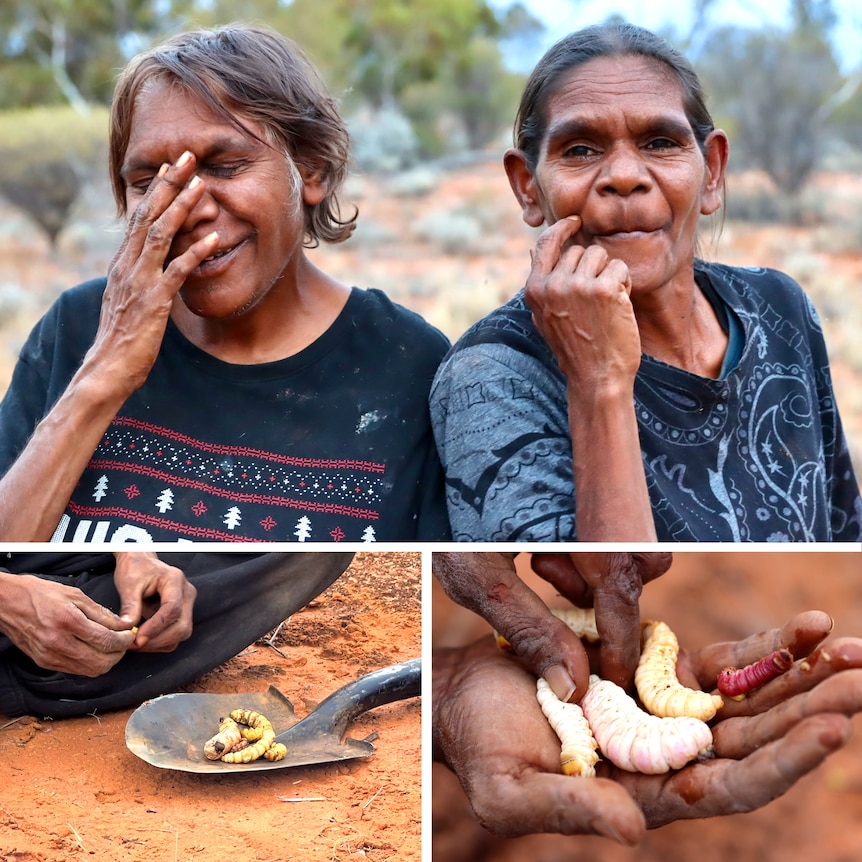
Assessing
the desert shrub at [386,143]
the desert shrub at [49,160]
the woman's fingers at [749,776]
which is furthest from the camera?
the desert shrub at [386,143]

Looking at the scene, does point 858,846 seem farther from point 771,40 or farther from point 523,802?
point 771,40

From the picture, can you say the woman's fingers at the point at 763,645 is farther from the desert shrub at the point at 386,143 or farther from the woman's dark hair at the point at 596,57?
the desert shrub at the point at 386,143

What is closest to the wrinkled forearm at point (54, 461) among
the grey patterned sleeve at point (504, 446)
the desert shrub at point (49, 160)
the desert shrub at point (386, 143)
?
the grey patterned sleeve at point (504, 446)

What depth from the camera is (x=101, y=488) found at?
8.14 feet

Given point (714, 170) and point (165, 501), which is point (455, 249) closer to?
point (714, 170)

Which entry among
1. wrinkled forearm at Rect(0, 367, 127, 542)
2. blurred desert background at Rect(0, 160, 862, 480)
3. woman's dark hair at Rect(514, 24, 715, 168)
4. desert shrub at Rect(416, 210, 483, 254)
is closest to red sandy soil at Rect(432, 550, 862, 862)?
wrinkled forearm at Rect(0, 367, 127, 542)

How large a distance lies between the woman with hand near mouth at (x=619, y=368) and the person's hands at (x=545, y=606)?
0.37 ft

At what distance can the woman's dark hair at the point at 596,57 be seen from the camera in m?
2.43

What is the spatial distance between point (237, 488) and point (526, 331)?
774 millimetres

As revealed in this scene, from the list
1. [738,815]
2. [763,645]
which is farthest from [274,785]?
[763,645]

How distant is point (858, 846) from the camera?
73.2 inches

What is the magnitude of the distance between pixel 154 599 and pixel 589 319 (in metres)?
1.09

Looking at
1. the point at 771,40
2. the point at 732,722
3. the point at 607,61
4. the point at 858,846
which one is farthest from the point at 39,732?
the point at 771,40

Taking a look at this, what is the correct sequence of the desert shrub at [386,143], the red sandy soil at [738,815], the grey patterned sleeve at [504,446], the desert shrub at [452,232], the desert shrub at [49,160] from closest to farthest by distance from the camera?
the red sandy soil at [738,815]
the grey patterned sleeve at [504,446]
the desert shrub at [452,232]
the desert shrub at [49,160]
the desert shrub at [386,143]
